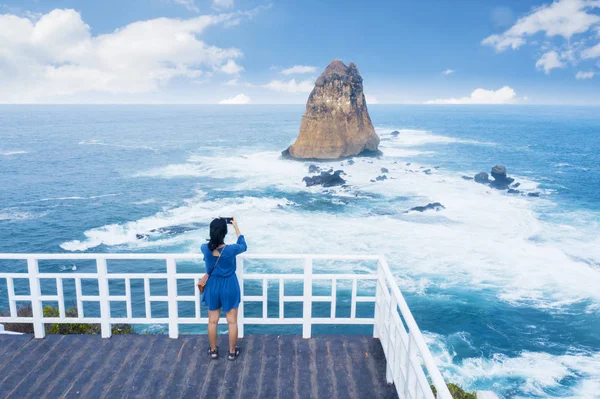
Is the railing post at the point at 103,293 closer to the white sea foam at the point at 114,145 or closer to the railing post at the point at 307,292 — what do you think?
the railing post at the point at 307,292

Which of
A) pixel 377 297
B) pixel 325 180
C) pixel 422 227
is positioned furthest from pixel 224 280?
pixel 325 180

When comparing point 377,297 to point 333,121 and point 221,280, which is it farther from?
point 333,121

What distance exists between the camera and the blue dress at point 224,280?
5.90m

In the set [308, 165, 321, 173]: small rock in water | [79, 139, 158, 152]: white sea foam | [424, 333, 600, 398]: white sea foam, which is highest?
[308, 165, 321, 173]: small rock in water

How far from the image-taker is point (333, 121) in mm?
61156

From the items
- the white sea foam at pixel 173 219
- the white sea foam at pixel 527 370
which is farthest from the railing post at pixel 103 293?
the white sea foam at pixel 173 219

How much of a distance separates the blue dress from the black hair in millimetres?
103

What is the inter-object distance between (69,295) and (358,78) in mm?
51491

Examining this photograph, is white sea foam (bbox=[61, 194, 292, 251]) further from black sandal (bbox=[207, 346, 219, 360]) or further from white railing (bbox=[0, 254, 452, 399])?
black sandal (bbox=[207, 346, 219, 360])

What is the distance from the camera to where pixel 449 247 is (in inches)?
1105

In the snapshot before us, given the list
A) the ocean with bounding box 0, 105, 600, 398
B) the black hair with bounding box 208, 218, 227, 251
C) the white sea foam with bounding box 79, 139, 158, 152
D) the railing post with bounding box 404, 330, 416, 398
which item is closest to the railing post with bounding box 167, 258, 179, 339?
the black hair with bounding box 208, 218, 227, 251

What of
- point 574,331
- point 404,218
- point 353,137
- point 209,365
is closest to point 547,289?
point 574,331

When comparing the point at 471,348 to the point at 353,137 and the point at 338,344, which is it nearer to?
the point at 338,344

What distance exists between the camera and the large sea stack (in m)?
61.1
